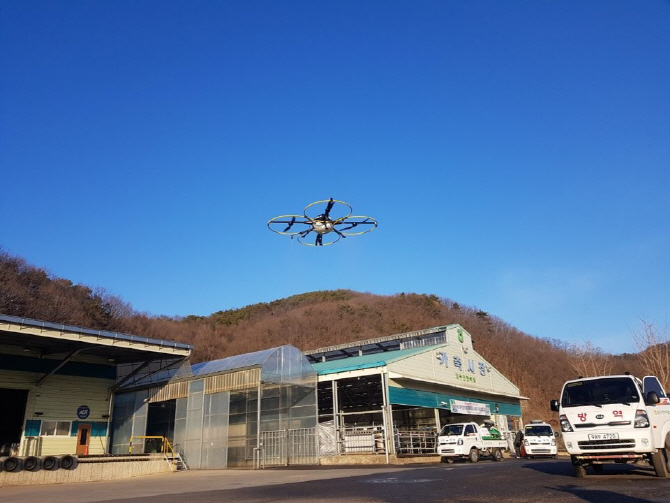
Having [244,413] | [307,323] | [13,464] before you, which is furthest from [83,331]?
[307,323]

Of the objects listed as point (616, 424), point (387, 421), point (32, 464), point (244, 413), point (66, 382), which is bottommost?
point (32, 464)

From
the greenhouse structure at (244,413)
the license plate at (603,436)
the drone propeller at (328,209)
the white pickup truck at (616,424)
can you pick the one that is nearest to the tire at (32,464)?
the greenhouse structure at (244,413)

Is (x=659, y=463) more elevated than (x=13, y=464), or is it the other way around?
(x=13, y=464)

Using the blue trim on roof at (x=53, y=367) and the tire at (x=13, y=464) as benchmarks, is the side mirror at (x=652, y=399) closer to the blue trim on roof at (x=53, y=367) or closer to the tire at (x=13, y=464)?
the tire at (x=13, y=464)

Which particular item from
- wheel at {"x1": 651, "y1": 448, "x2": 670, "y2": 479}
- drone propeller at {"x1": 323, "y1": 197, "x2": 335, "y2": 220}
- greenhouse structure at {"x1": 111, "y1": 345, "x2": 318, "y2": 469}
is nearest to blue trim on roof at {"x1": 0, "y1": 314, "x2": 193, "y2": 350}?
greenhouse structure at {"x1": 111, "y1": 345, "x2": 318, "y2": 469}

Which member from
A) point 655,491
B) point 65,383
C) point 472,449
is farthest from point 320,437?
point 655,491

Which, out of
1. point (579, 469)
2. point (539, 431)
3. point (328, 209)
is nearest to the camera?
point (579, 469)

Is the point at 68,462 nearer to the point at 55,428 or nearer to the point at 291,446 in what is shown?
the point at 55,428
